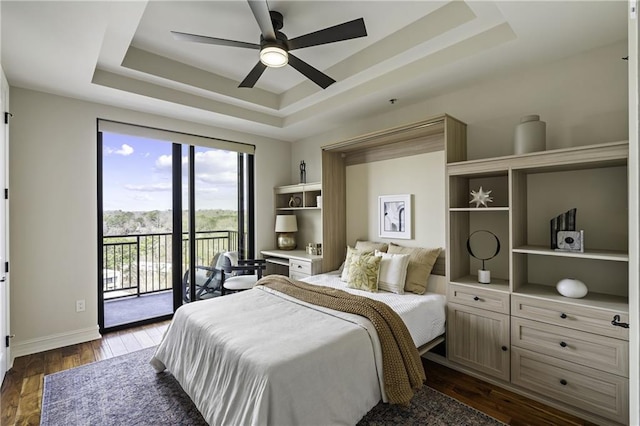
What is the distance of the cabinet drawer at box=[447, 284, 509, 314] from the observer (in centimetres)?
251

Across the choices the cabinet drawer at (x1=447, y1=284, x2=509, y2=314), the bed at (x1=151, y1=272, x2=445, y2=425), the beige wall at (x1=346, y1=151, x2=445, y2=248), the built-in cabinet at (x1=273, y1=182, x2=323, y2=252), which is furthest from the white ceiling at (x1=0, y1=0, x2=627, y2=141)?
the bed at (x1=151, y1=272, x2=445, y2=425)

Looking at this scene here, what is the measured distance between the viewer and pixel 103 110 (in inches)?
139

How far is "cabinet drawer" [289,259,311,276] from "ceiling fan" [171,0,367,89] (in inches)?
88.7

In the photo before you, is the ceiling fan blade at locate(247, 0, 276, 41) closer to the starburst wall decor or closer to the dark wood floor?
the starburst wall decor

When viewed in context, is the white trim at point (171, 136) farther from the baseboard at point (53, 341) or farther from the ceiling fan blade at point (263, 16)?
the ceiling fan blade at point (263, 16)

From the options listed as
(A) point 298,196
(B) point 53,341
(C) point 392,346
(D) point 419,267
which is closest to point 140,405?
(B) point 53,341

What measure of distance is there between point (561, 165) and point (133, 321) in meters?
4.59

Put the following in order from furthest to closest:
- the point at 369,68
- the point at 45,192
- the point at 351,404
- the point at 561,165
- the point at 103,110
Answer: the point at 103,110 → the point at 45,192 → the point at 369,68 → the point at 561,165 → the point at 351,404

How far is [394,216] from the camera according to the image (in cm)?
375

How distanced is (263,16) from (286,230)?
10.3 ft

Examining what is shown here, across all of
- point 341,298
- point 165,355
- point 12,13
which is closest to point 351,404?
point 341,298

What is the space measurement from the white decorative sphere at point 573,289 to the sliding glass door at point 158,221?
3829 mm

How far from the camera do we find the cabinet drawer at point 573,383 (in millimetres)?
2020

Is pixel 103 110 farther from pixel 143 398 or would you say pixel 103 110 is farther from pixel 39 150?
pixel 143 398
